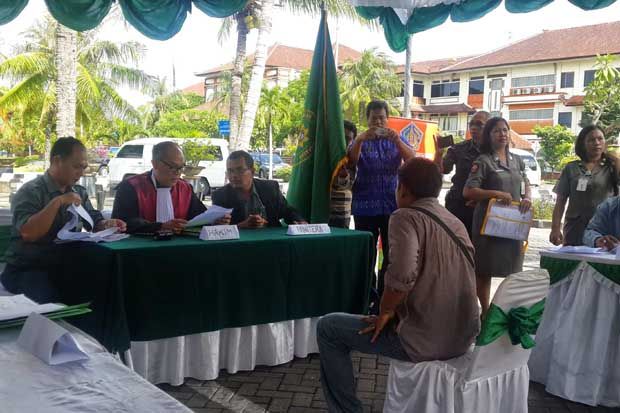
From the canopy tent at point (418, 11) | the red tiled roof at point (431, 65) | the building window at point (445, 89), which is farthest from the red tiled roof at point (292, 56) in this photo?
the canopy tent at point (418, 11)

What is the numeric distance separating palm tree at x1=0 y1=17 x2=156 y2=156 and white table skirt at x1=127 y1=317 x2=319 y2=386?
15060mm

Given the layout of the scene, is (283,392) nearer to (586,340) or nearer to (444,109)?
(586,340)

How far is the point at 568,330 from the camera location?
A: 3301mm

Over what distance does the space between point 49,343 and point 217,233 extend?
214 centimetres

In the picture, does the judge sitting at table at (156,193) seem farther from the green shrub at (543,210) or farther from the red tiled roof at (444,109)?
the red tiled roof at (444,109)

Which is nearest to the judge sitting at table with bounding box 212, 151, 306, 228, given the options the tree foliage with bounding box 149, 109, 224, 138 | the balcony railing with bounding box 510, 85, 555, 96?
the tree foliage with bounding box 149, 109, 224, 138

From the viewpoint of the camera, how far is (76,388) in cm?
98

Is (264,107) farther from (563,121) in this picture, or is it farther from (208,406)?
(208,406)

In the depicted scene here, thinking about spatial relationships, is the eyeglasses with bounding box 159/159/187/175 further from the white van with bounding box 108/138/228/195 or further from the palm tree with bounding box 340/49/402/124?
the palm tree with bounding box 340/49/402/124

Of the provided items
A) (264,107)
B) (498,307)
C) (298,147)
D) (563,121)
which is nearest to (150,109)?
(264,107)

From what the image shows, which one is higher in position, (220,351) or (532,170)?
(532,170)

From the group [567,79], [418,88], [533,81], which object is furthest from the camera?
[418,88]

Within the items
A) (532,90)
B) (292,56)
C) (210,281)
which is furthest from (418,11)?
(292,56)

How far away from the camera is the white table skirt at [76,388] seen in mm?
894
